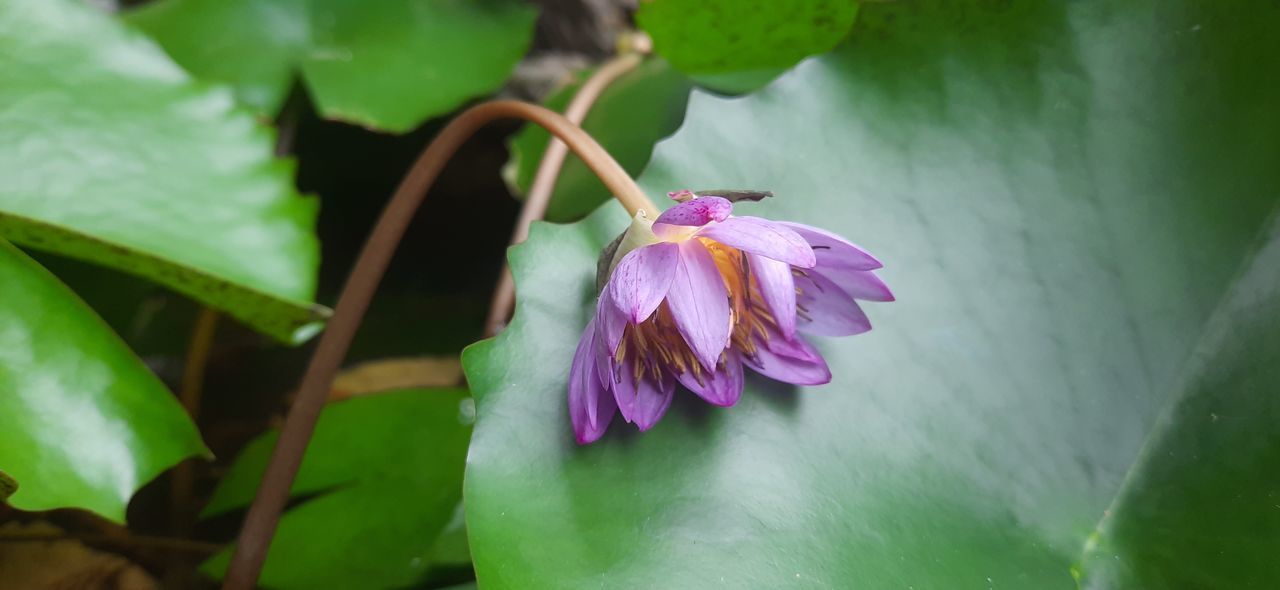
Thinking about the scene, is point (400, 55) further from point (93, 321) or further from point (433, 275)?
point (93, 321)

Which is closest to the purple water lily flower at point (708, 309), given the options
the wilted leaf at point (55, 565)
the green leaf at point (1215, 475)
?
the green leaf at point (1215, 475)

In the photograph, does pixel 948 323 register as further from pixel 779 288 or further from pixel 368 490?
pixel 368 490

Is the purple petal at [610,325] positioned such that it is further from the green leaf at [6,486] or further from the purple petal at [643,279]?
the green leaf at [6,486]

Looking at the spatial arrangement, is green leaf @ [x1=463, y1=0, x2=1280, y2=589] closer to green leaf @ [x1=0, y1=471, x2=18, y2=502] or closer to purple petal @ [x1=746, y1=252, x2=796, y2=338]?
purple petal @ [x1=746, y1=252, x2=796, y2=338]

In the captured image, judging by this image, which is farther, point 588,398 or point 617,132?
point 617,132

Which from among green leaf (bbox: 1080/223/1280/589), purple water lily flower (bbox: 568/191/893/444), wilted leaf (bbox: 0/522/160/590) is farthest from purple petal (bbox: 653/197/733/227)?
wilted leaf (bbox: 0/522/160/590)

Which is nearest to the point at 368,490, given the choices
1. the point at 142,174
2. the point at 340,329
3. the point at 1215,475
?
the point at 340,329

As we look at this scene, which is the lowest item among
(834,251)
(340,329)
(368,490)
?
(368,490)

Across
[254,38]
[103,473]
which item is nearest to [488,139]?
[254,38]
